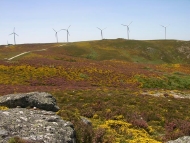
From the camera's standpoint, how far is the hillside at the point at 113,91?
15500 mm

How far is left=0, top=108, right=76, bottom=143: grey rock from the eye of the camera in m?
9.56

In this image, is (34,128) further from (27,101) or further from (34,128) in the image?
(27,101)

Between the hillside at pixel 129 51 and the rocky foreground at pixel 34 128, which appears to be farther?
the hillside at pixel 129 51

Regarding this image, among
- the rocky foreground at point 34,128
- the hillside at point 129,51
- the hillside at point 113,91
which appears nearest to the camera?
the rocky foreground at point 34,128

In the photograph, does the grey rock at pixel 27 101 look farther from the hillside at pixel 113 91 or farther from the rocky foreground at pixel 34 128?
the rocky foreground at pixel 34 128

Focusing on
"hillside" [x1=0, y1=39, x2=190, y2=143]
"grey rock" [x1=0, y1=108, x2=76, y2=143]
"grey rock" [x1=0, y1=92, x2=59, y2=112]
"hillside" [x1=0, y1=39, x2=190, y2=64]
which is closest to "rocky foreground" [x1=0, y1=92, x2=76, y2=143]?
"grey rock" [x1=0, y1=108, x2=76, y2=143]

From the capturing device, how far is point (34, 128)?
1032cm

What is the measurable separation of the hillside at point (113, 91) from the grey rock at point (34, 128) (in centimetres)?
122

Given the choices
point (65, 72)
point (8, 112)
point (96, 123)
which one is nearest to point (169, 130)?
point (96, 123)

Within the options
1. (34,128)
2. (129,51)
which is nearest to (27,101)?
(34,128)

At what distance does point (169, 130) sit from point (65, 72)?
36.4 m

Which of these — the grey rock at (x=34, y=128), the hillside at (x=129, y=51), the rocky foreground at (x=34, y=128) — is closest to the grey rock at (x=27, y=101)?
the rocky foreground at (x=34, y=128)

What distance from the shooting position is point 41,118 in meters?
11.8

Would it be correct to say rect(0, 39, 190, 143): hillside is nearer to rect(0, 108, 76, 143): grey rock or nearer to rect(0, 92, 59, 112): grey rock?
rect(0, 108, 76, 143): grey rock
